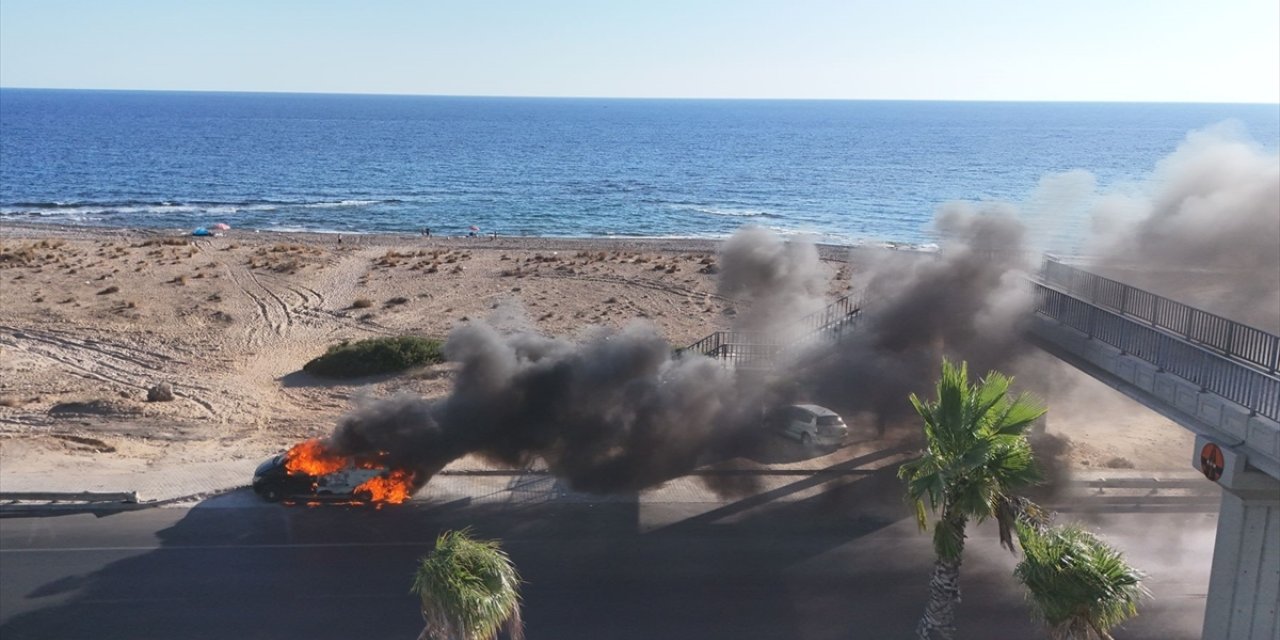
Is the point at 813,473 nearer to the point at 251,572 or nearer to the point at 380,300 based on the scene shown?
the point at 251,572

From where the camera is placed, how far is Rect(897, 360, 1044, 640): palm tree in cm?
1060

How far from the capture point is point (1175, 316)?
1728 cm

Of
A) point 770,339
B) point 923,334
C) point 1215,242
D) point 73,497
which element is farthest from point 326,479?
point 1215,242

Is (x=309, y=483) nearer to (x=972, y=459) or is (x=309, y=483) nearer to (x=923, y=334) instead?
(x=972, y=459)

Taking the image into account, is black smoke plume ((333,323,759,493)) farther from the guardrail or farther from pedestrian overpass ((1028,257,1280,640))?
pedestrian overpass ((1028,257,1280,640))

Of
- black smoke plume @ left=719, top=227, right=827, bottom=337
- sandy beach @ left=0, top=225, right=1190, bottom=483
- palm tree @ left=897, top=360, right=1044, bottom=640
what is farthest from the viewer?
black smoke plume @ left=719, top=227, right=827, bottom=337

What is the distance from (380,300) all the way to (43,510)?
71.0ft

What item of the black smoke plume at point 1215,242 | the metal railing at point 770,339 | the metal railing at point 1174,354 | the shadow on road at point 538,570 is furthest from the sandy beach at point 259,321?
the metal railing at point 1174,354

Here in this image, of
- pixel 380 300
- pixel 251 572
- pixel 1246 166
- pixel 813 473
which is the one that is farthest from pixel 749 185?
pixel 251 572

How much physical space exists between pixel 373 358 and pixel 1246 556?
2287cm

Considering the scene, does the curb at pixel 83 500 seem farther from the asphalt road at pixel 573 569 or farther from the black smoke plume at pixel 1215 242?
the black smoke plume at pixel 1215 242

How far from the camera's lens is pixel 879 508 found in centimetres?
1961

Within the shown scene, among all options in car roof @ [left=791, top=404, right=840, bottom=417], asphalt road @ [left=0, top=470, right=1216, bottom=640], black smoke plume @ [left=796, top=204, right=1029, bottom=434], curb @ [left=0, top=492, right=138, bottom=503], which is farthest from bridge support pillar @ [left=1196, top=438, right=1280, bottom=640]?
curb @ [left=0, top=492, right=138, bottom=503]

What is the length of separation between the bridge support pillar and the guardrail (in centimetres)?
173
